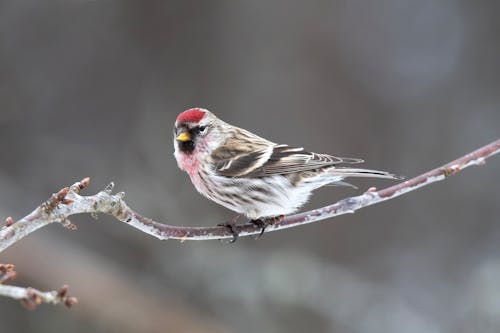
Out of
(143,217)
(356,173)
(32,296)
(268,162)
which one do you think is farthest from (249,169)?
(32,296)

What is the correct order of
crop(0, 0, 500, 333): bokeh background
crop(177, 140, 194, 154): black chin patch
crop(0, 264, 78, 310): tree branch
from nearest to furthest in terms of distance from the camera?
crop(0, 264, 78, 310): tree branch, crop(177, 140, 194, 154): black chin patch, crop(0, 0, 500, 333): bokeh background

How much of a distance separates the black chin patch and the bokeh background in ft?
10.2

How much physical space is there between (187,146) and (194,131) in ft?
0.42

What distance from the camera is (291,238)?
27.5ft

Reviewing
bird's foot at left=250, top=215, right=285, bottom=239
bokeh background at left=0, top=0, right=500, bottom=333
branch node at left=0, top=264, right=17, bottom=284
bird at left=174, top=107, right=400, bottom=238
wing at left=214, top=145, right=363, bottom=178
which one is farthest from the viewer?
bokeh background at left=0, top=0, right=500, bottom=333

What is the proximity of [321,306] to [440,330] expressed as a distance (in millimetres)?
1384

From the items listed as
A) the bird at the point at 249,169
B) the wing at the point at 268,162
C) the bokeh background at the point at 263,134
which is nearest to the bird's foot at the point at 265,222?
the bird at the point at 249,169

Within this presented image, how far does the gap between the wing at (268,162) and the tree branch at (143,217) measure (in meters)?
0.45

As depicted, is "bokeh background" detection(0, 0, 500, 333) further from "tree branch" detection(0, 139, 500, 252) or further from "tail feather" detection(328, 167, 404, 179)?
"tree branch" detection(0, 139, 500, 252)

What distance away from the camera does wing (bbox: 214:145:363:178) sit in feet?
14.5

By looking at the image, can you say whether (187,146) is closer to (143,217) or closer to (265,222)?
(265,222)

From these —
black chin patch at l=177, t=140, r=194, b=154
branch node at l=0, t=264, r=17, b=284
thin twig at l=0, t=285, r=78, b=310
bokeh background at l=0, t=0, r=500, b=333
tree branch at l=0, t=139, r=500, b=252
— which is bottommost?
thin twig at l=0, t=285, r=78, b=310

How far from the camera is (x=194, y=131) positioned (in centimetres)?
448

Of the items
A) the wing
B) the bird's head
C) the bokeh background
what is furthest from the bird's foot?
the bokeh background
